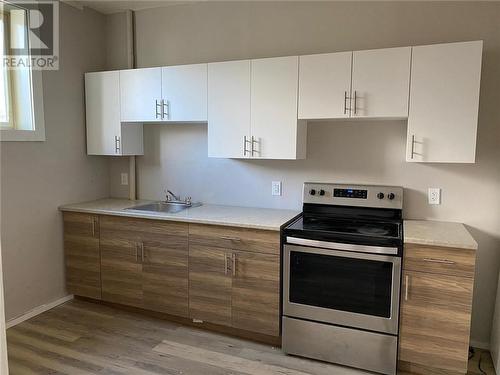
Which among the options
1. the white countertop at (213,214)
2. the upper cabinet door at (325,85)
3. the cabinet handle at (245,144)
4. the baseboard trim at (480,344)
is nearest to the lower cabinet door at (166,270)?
the white countertop at (213,214)

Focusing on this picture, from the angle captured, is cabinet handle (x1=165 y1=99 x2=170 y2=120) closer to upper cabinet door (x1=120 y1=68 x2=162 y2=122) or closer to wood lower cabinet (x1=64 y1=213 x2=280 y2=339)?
upper cabinet door (x1=120 y1=68 x2=162 y2=122)

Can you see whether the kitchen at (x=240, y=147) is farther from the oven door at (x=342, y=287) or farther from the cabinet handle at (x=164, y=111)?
the oven door at (x=342, y=287)

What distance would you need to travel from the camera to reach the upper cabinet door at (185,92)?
3004 millimetres

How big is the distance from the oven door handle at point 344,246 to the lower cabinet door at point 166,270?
2.93ft

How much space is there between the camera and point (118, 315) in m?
3.19

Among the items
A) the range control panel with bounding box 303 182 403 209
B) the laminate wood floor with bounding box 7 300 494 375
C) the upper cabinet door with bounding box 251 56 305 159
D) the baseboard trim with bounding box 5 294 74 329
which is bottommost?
the laminate wood floor with bounding box 7 300 494 375

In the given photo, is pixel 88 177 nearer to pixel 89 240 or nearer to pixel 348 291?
pixel 89 240

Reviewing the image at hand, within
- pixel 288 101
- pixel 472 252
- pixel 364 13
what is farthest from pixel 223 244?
pixel 364 13

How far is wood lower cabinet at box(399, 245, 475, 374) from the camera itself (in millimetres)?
2195

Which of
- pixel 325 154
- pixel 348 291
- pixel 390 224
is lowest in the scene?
pixel 348 291

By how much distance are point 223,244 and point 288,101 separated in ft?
3.77

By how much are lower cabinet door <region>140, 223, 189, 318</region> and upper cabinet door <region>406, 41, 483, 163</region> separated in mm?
1798

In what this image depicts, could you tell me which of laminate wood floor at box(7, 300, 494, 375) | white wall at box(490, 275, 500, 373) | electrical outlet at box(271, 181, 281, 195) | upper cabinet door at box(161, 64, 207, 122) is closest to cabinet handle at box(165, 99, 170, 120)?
upper cabinet door at box(161, 64, 207, 122)

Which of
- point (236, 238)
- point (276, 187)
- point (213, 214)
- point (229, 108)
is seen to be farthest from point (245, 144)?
point (236, 238)
